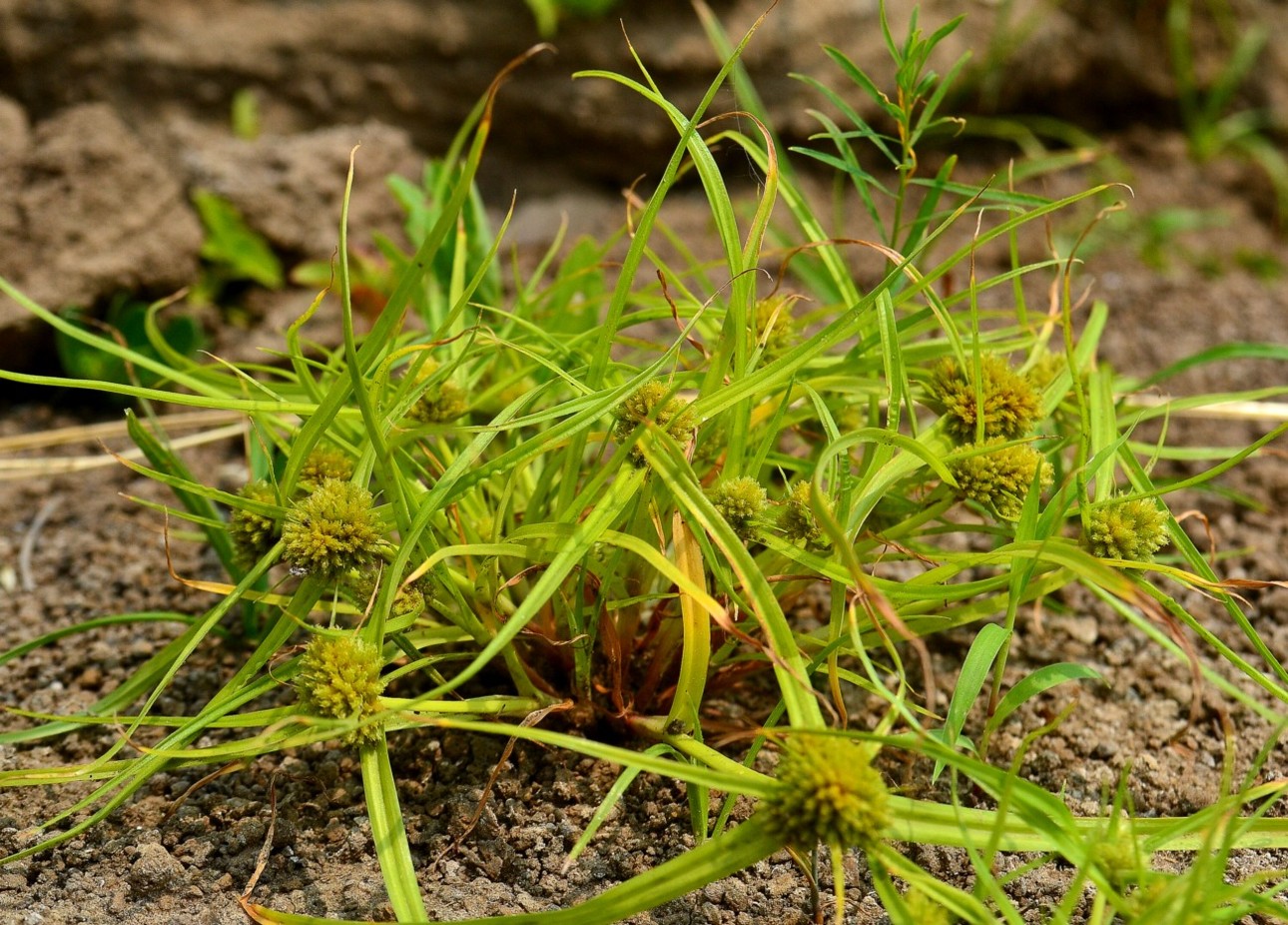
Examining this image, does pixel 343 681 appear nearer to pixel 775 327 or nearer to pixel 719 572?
pixel 719 572

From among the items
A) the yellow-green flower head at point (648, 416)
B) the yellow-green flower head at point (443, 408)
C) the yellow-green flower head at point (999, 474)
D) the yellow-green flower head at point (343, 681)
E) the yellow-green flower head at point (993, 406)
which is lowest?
the yellow-green flower head at point (343, 681)

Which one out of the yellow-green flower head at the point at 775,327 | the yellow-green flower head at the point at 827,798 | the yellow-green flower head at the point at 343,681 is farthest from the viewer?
the yellow-green flower head at the point at 775,327

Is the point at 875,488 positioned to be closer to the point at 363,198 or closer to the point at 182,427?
the point at 182,427

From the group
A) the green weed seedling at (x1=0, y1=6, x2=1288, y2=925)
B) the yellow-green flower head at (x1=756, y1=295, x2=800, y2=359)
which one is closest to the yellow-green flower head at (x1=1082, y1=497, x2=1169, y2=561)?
the green weed seedling at (x1=0, y1=6, x2=1288, y2=925)

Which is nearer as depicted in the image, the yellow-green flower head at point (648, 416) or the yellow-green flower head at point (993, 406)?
the yellow-green flower head at point (648, 416)

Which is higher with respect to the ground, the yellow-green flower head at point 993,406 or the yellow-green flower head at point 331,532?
the yellow-green flower head at point 993,406

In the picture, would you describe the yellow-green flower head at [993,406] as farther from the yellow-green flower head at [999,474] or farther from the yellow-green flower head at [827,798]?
the yellow-green flower head at [827,798]

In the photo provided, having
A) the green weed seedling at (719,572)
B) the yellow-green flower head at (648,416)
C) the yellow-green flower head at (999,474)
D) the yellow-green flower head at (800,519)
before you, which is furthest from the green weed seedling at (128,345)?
the yellow-green flower head at (999,474)

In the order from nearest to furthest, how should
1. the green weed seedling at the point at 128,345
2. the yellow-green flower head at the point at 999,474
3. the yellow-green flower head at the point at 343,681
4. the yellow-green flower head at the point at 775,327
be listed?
1. the yellow-green flower head at the point at 343,681
2. the yellow-green flower head at the point at 999,474
3. the yellow-green flower head at the point at 775,327
4. the green weed seedling at the point at 128,345
